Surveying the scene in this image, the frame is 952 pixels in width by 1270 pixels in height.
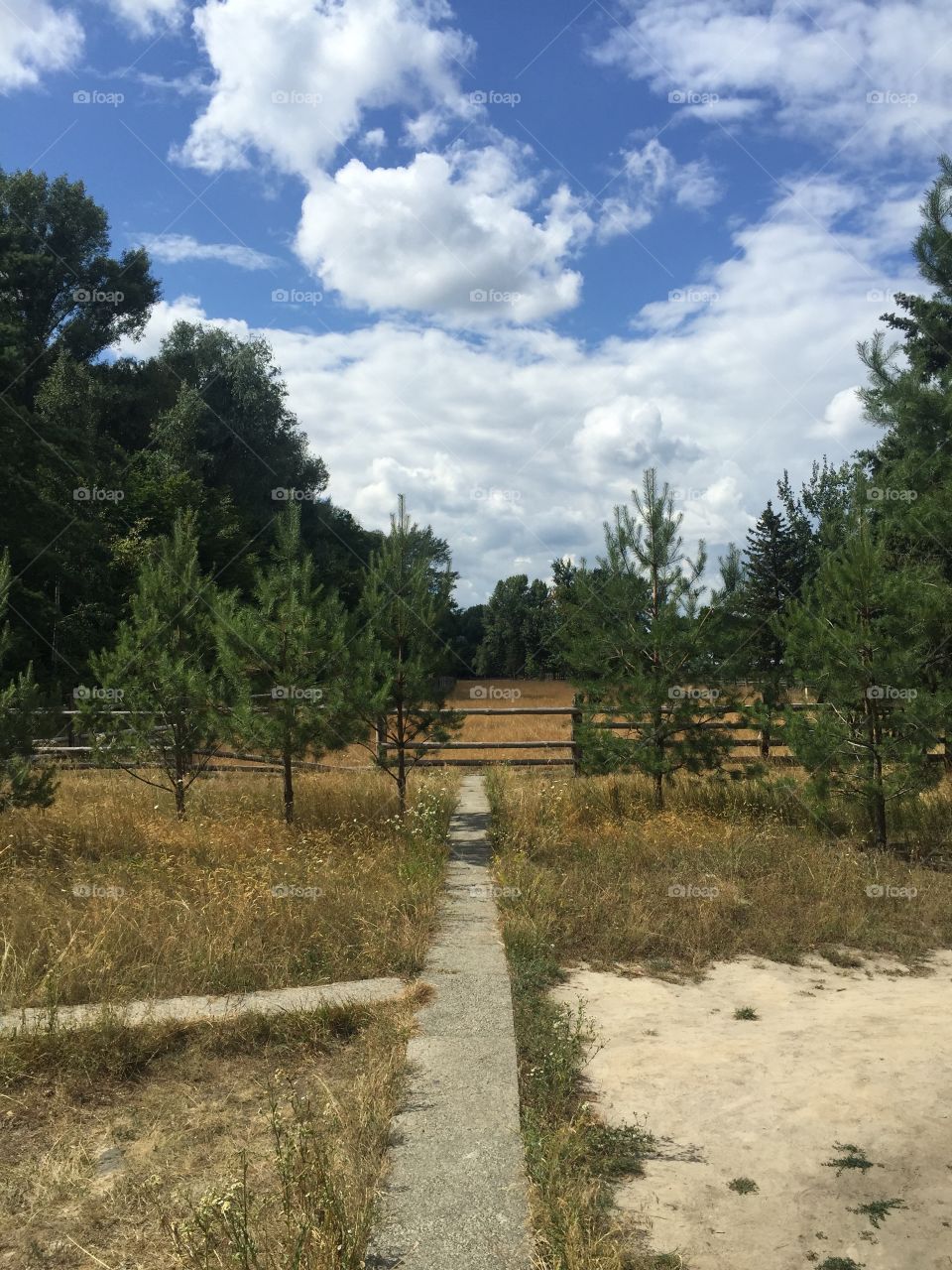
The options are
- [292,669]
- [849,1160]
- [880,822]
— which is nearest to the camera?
[849,1160]

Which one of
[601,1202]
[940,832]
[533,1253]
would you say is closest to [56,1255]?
[533,1253]

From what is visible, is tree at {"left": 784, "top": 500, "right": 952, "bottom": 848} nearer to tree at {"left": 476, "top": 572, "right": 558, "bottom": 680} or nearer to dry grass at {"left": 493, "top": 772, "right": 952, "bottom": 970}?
dry grass at {"left": 493, "top": 772, "right": 952, "bottom": 970}

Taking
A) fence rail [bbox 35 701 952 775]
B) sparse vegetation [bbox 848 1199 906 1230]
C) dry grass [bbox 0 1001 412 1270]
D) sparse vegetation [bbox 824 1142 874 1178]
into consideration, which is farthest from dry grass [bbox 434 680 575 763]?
sparse vegetation [bbox 848 1199 906 1230]

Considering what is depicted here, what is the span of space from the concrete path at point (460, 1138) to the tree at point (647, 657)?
224 inches

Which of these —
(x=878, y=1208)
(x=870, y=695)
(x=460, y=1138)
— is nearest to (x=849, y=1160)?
(x=878, y=1208)

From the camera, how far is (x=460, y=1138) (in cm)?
428

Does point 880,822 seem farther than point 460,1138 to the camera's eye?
Yes

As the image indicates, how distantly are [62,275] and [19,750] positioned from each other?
32855 millimetres

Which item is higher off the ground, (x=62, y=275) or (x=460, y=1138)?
(x=62, y=275)

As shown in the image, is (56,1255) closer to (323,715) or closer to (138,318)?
(323,715)

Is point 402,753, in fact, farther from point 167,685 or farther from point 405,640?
point 167,685

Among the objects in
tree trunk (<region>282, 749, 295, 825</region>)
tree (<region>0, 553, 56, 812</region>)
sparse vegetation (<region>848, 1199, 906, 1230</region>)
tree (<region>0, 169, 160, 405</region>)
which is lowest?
sparse vegetation (<region>848, 1199, 906, 1230</region>)

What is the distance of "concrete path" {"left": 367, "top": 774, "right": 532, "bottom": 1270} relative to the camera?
3.47 m

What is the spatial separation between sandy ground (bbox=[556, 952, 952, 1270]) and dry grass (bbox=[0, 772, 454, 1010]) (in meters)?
1.97
